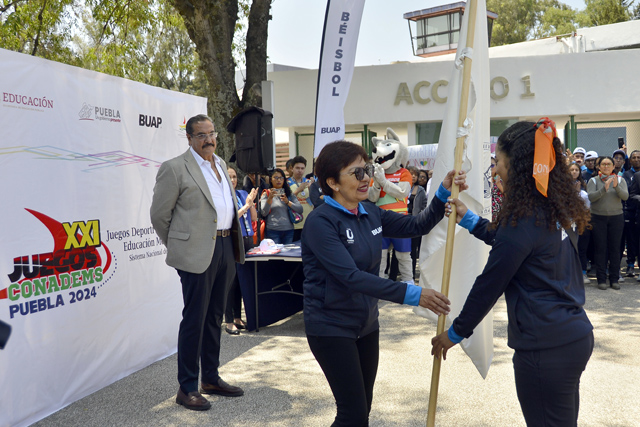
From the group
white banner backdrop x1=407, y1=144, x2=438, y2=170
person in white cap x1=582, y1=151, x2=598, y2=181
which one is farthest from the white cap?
white banner backdrop x1=407, y1=144, x2=438, y2=170

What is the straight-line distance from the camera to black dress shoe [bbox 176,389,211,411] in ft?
14.6

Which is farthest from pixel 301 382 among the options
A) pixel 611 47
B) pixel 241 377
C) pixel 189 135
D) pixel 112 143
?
pixel 611 47

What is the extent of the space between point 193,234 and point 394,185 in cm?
434

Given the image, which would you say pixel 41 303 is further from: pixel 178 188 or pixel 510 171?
pixel 510 171

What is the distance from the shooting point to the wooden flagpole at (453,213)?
9.74 ft

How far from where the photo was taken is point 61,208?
4.44m

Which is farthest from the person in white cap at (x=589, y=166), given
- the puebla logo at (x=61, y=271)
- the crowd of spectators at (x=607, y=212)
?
the puebla logo at (x=61, y=271)

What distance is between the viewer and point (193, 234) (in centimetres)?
447

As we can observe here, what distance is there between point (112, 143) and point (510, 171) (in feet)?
12.0

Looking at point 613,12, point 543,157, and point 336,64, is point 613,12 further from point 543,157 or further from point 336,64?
point 543,157

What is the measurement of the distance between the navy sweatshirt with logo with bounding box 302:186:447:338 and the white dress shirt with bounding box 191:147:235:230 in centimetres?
186

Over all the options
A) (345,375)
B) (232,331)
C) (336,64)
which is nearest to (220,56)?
(336,64)

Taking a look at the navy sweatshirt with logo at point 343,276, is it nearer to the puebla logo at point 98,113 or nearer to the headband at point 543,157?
the headband at point 543,157

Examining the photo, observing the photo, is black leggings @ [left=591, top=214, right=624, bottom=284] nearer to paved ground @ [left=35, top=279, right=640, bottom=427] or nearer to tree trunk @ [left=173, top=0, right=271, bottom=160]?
paved ground @ [left=35, top=279, right=640, bottom=427]
